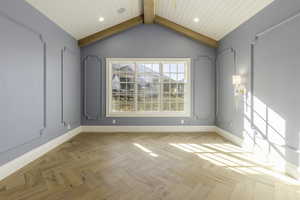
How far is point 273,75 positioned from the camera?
280cm

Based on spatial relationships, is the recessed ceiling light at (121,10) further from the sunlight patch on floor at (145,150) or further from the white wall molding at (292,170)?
the white wall molding at (292,170)

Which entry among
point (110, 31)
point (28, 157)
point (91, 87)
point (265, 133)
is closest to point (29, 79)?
point (28, 157)

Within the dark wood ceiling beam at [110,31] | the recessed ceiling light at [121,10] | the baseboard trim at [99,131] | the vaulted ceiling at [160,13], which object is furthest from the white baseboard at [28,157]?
the recessed ceiling light at [121,10]

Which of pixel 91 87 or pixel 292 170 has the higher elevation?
pixel 91 87

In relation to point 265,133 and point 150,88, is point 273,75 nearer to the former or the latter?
point 265,133

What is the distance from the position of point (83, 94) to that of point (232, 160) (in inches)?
165

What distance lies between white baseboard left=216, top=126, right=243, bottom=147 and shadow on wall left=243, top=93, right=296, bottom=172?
0.64ft

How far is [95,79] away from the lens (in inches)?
201

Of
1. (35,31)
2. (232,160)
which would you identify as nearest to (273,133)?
(232,160)

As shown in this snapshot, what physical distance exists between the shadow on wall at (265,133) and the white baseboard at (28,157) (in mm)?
3997

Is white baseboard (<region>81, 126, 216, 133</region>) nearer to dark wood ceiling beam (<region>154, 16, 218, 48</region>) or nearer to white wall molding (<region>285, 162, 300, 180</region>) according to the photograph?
dark wood ceiling beam (<region>154, 16, 218, 48</region>)

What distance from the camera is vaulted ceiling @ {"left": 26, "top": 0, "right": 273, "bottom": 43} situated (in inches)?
128

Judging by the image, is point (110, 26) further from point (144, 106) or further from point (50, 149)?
point (50, 149)

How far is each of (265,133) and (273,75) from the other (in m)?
1.02
